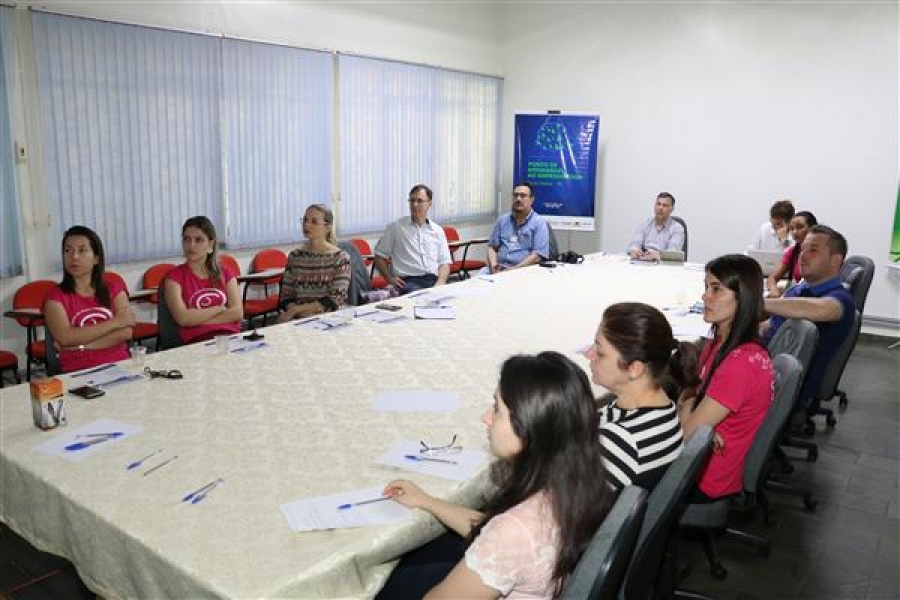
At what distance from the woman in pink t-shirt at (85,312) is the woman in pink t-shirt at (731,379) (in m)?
2.48

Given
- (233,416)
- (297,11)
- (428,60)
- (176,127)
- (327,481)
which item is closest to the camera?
(327,481)

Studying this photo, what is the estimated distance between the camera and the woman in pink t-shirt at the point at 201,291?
11.8ft

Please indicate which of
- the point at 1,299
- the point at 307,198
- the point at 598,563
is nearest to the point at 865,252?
the point at 307,198

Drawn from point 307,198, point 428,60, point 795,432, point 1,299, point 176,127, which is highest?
point 428,60

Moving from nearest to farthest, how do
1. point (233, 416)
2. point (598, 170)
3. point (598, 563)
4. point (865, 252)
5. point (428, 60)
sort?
point (598, 563), point (233, 416), point (865, 252), point (428, 60), point (598, 170)

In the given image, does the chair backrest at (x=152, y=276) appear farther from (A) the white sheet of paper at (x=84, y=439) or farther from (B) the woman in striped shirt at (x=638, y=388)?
(B) the woman in striped shirt at (x=638, y=388)

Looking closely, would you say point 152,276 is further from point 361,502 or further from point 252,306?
point 361,502

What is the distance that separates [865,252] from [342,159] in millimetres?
5021

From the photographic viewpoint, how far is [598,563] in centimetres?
132

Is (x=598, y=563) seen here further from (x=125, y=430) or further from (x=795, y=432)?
(x=795, y=432)

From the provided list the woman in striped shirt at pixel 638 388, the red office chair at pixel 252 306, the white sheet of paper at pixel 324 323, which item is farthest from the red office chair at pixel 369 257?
the woman in striped shirt at pixel 638 388

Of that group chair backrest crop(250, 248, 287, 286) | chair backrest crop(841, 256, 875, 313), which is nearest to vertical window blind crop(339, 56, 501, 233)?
chair backrest crop(250, 248, 287, 286)

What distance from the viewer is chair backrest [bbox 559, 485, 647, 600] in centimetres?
131

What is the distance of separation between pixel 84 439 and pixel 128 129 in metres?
3.69
